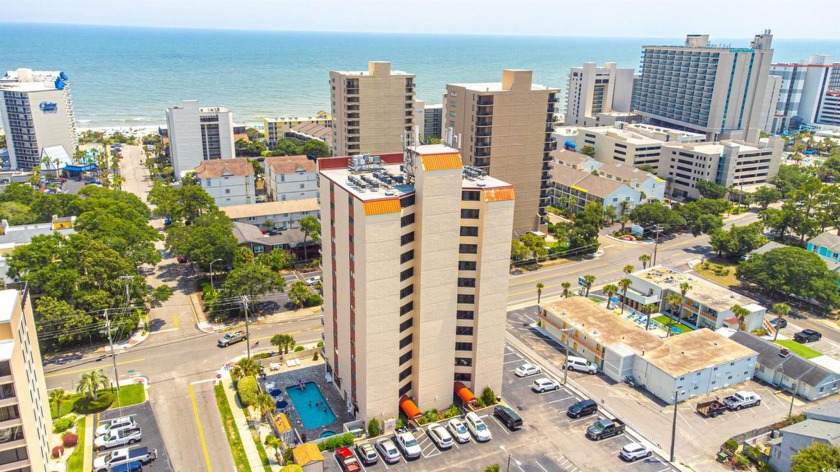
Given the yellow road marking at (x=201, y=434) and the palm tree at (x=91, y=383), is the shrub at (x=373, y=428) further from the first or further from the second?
the palm tree at (x=91, y=383)

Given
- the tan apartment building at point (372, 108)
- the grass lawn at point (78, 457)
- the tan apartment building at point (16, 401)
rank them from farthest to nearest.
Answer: the tan apartment building at point (372, 108) → the grass lawn at point (78, 457) → the tan apartment building at point (16, 401)

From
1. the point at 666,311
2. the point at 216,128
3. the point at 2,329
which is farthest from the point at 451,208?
the point at 216,128

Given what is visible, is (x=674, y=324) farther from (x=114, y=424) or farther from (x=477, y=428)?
(x=114, y=424)

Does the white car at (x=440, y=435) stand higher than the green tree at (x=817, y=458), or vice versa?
the green tree at (x=817, y=458)

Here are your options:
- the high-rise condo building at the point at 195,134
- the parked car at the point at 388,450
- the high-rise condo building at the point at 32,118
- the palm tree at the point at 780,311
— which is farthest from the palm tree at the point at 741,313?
the high-rise condo building at the point at 32,118

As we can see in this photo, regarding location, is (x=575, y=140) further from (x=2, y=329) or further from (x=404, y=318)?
(x=2, y=329)

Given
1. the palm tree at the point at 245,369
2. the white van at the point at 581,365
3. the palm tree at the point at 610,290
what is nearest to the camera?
the palm tree at the point at 245,369

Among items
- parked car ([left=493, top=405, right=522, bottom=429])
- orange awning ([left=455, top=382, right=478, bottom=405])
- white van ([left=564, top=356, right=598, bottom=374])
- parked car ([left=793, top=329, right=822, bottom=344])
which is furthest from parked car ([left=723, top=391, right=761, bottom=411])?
orange awning ([left=455, top=382, right=478, bottom=405])
